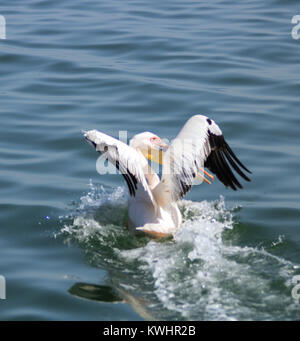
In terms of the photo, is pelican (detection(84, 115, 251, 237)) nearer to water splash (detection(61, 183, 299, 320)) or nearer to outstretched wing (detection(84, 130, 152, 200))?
outstretched wing (detection(84, 130, 152, 200))

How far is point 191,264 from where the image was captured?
6.26 meters

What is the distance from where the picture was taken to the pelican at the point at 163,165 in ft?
22.0

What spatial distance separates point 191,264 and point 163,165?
0.98 metres

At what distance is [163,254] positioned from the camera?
6.56 metres

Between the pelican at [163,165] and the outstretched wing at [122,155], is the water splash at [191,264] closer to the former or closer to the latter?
the pelican at [163,165]

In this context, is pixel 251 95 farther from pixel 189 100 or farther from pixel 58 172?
pixel 58 172

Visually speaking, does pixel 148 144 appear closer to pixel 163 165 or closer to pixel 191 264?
pixel 163 165

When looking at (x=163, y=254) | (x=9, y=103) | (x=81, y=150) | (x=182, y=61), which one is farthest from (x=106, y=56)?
(x=163, y=254)

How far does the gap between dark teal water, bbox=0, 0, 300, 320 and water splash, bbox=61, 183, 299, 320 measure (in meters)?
0.01

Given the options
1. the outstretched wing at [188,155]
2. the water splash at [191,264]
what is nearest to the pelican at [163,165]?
the outstretched wing at [188,155]

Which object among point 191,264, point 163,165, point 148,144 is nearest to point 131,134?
point 148,144

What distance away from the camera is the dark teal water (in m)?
5.92

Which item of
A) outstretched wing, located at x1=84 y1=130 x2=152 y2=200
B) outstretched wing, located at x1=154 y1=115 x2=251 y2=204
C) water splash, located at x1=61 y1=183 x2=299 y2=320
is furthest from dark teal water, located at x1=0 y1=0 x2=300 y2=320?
outstretched wing, located at x1=84 y1=130 x2=152 y2=200
